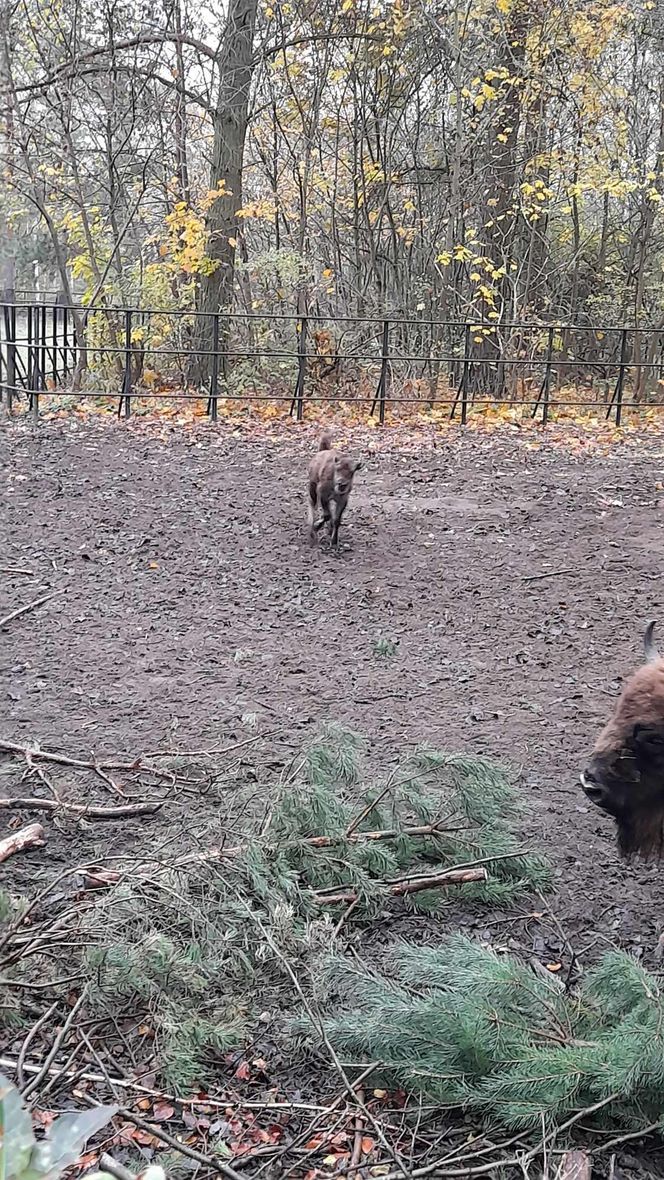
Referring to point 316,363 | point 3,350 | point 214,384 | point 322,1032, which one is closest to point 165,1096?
point 322,1032

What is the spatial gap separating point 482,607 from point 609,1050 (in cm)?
471

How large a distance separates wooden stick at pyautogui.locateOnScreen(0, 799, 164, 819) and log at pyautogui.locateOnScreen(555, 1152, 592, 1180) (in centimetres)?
218

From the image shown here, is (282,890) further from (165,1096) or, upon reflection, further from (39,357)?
(39,357)

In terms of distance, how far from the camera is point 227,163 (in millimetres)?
16109

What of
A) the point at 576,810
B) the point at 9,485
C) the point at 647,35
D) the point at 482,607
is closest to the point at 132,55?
the point at 647,35

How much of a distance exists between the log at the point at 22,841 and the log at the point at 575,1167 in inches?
84.1

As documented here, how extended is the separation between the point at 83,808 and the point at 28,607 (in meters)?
2.92

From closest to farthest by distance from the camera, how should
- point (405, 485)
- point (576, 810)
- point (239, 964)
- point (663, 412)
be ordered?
point (239, 964), point (576, 810), point (405, 485), point (663, 412)

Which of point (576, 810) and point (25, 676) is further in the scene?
point (25, 676)

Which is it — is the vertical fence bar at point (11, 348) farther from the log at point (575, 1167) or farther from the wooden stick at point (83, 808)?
the log at point (575, 1167)

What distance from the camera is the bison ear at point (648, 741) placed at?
3.28 metres

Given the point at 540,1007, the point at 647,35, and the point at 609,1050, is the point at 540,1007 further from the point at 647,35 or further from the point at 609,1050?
the point at 647,35

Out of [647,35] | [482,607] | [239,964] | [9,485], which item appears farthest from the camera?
[647,35]

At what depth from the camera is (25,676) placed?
5648 mm
